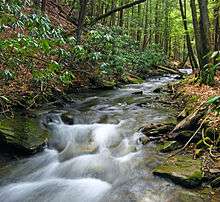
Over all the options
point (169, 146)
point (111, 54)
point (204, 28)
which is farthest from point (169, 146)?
point (111, 54)

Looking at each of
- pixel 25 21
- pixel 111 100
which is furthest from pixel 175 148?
pixel 111 100

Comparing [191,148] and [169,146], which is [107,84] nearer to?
[169,146]

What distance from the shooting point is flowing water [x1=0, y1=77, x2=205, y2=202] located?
5359 millimetres

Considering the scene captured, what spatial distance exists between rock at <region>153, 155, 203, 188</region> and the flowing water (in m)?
0.13

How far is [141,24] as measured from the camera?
2873cm

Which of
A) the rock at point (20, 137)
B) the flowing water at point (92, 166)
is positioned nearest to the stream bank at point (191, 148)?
the flowing water at point (92, 166)

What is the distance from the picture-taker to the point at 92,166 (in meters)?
6.41

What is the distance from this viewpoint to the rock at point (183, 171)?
510 centimetres

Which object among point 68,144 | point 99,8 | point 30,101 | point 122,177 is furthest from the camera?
point 99,8

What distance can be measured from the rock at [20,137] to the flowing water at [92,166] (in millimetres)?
205

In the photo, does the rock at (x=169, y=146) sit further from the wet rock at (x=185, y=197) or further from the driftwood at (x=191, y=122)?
the wet rock at (x=185, y=197)

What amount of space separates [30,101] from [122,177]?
14.3 ft

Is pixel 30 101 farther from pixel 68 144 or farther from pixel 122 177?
pixel 122 177

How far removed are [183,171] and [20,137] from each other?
11.2ft
